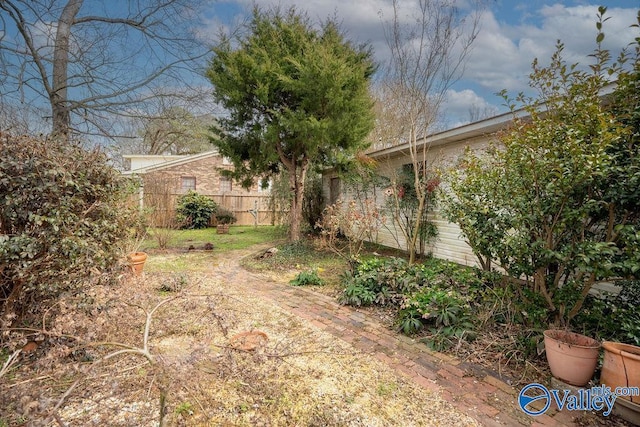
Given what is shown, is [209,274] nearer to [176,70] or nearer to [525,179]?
[176,70]

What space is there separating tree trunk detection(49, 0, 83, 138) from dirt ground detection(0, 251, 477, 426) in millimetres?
3557

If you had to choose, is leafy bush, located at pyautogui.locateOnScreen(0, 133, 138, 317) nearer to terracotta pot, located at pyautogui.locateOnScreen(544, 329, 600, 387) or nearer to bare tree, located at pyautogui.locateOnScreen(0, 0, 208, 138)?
bare tree, located at pyautogui.locateOnScreen(0, 0, 208, 138)

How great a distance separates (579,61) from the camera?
3121mm

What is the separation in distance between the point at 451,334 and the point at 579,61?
3.14m

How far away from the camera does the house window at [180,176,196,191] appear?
17.2 m

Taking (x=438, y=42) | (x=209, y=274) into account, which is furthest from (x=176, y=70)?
(x=438, y=42)

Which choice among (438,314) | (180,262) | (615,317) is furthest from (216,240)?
(615,317)

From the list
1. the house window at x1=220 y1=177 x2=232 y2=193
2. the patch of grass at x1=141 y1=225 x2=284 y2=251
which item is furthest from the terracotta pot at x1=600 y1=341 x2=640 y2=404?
the house window at x1=220 y1=177 x2=232 y2=193

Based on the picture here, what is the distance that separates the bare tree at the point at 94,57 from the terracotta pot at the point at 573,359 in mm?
6255

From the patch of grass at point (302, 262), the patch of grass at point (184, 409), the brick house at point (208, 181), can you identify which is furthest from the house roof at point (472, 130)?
the brick house at point (208, 181)

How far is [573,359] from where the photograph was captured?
2672 millimetres

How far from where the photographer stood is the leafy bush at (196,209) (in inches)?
552

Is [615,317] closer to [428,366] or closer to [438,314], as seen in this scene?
[438,314]

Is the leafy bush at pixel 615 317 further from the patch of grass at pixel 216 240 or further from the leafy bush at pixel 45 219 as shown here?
the patch of grass at pixel 216 240
